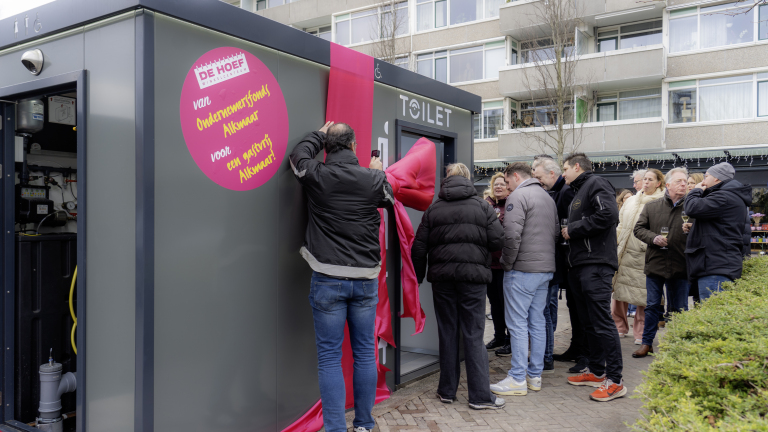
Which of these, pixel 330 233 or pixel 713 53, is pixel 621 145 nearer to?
pixel 713 53

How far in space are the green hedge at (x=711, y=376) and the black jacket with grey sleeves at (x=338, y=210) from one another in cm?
187

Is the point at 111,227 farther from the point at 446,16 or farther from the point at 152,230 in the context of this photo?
the point at 446,16

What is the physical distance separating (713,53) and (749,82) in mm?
1520

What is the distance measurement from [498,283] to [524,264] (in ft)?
4.60

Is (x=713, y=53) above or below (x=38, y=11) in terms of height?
above

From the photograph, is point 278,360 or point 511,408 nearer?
point 278,360

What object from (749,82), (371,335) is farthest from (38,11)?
(749,82)

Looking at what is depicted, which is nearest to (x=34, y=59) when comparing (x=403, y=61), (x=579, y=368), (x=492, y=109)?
(x=579, y=368)

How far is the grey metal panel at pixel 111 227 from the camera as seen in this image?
9.88ft

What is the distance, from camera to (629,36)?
20781 millimetres

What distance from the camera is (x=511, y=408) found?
458 centimetres

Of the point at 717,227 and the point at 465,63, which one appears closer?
the point at 717,227

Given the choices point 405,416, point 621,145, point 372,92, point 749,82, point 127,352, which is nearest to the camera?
point 127,352

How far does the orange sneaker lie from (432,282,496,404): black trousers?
3.63ft
